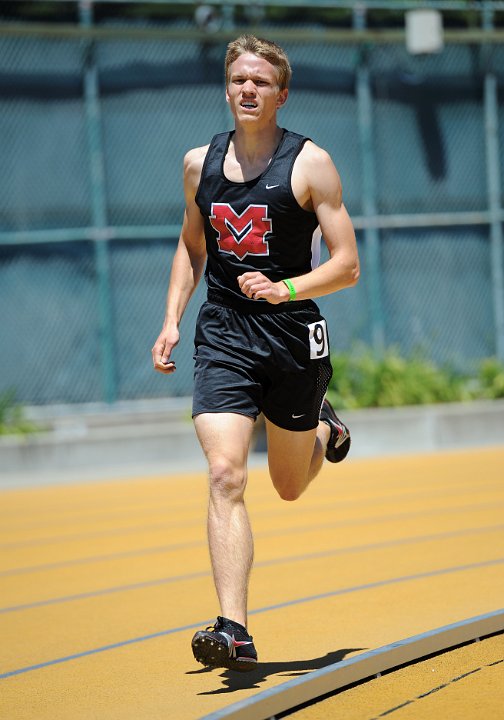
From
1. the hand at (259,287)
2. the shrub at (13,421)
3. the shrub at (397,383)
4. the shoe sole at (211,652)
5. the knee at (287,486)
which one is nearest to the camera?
the shoe sole at (211,652)

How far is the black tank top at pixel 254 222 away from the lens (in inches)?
222

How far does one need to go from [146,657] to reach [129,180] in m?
13.0

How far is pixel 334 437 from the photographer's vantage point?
686cm

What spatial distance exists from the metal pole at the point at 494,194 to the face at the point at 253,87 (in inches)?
577

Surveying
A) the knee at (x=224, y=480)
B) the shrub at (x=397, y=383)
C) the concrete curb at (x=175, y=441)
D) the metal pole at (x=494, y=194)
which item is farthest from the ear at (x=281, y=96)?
the metal pole at (x=494, y=194)

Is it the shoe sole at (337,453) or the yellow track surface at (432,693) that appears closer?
the yellow track surface at (432,693)

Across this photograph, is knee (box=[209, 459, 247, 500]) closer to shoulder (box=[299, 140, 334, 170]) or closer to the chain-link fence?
shoulder (box=[299, 140, 334, 170])

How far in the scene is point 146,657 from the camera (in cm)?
602

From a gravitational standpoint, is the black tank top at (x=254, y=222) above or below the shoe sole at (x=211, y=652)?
above

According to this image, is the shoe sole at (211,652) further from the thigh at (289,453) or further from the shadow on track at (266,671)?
the thigh at (289,453)

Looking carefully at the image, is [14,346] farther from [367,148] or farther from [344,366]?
[367,148]

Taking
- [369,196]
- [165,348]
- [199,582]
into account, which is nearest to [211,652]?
[165,348]

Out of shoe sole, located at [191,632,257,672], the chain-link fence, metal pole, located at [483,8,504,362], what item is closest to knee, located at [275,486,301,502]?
shoe sole, located at [191,632,257,672]

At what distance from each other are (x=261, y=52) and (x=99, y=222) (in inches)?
495
